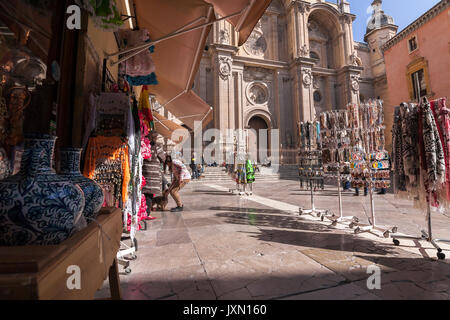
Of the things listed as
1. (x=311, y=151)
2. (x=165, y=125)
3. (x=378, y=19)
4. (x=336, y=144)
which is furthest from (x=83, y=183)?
(x=378, y=19)

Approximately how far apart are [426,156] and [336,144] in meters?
2.05

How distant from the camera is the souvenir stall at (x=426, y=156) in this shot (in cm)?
273

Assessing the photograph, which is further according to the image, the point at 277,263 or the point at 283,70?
the point at 283,70

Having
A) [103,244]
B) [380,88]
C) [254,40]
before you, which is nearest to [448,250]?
[103,244]

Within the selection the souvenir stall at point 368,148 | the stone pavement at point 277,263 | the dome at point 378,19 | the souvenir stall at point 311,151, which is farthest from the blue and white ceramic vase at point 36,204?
the dome at point 378,19

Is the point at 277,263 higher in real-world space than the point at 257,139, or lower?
lower

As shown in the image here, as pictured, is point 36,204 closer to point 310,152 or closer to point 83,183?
point 83,183

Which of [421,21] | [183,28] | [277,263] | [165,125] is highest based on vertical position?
[421,21]

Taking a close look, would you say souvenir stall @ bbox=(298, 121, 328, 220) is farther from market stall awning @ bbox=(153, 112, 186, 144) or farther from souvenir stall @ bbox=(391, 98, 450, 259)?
market stall awning @ bbox=(153, 112, 186, 144)

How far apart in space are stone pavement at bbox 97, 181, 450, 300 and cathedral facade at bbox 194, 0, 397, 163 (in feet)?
54.6

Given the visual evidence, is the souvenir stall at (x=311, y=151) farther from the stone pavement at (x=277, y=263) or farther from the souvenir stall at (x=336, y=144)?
the stone pavement at (x=277, y=263)

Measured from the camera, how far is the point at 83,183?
1380 mm

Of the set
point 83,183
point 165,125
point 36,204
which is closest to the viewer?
point 36,204

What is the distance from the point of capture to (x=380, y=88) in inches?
1141
